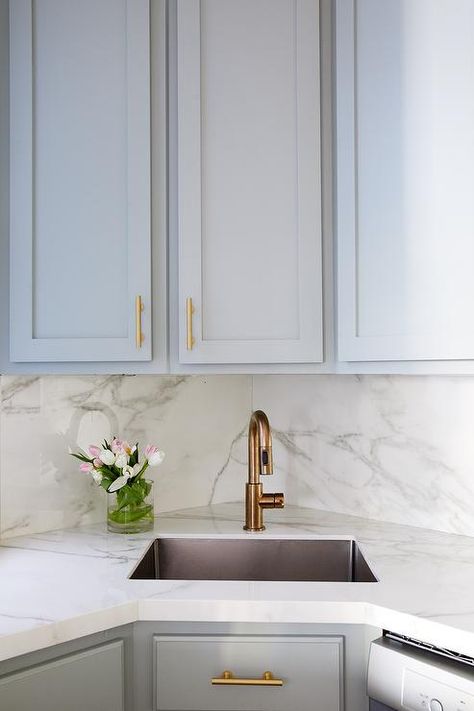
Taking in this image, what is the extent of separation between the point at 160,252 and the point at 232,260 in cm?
18

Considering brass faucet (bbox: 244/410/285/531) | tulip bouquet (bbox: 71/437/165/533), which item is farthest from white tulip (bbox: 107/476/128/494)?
brass faucet (bbox: 244/410/285/531)

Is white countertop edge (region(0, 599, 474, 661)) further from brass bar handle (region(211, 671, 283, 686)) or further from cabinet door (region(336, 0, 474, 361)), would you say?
cabinet door (region(336, 0, 474, 361))

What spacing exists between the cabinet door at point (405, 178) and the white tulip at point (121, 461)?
2.04 feet

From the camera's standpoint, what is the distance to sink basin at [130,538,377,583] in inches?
77.3

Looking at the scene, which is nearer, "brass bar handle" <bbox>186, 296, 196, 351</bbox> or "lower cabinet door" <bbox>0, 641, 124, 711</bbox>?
"lower cabinet door" <bbox>0, 641, 124, 711</bbox>

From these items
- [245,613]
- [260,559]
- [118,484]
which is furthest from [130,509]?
[245,613]

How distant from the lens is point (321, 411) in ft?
7.59

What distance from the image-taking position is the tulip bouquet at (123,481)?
1958mm

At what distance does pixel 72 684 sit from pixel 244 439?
1161 millimetres

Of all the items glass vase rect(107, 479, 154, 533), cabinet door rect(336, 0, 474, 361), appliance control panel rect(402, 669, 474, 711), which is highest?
cabinet door rect(336, 0, 474, 361)

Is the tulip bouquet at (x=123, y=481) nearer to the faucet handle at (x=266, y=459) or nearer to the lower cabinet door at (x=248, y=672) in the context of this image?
the faucet handle at (x=266, y=459)

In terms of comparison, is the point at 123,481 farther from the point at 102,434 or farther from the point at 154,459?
the point at 102,434

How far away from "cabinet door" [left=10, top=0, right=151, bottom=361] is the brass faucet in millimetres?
368

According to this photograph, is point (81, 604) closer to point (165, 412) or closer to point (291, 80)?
point (165, 412)
